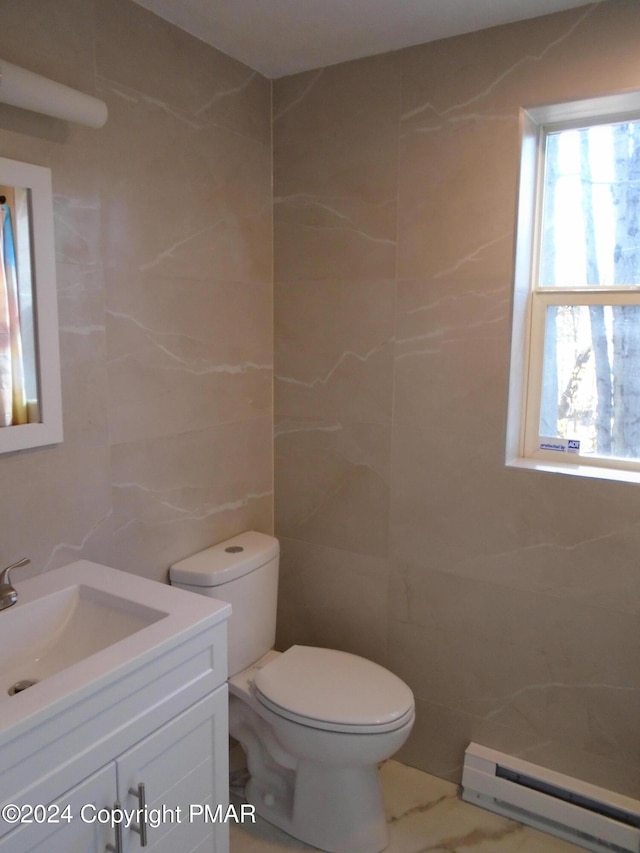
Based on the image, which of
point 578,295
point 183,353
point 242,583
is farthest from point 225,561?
point 578,295

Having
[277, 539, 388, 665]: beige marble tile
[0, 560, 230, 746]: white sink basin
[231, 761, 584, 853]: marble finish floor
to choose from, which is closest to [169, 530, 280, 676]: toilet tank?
[277, 539, 388, 665]: beige marble tile

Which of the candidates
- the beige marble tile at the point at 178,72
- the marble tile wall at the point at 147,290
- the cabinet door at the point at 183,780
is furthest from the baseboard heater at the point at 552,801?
the beige marble tile at the point at 178,72

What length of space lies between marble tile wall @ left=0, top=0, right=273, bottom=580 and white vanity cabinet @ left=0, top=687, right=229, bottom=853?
53cm

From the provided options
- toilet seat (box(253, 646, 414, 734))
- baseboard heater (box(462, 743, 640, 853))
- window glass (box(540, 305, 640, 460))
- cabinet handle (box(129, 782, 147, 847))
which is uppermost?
window glass (box(540, 305, 640, 460))

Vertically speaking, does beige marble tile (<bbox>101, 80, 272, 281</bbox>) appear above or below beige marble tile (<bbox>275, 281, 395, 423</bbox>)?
above

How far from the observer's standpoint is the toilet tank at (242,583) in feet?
6.28

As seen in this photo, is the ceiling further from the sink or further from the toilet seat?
A: the toilet seat

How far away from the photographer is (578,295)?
1881 mm

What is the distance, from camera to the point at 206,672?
1433 mm

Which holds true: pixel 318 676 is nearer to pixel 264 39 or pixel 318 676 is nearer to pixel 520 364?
pixel 520 364

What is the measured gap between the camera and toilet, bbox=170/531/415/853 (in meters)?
1.74

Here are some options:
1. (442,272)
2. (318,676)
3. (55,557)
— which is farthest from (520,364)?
(55,557)

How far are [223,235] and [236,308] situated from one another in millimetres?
233

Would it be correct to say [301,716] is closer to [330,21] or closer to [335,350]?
[335,350]
